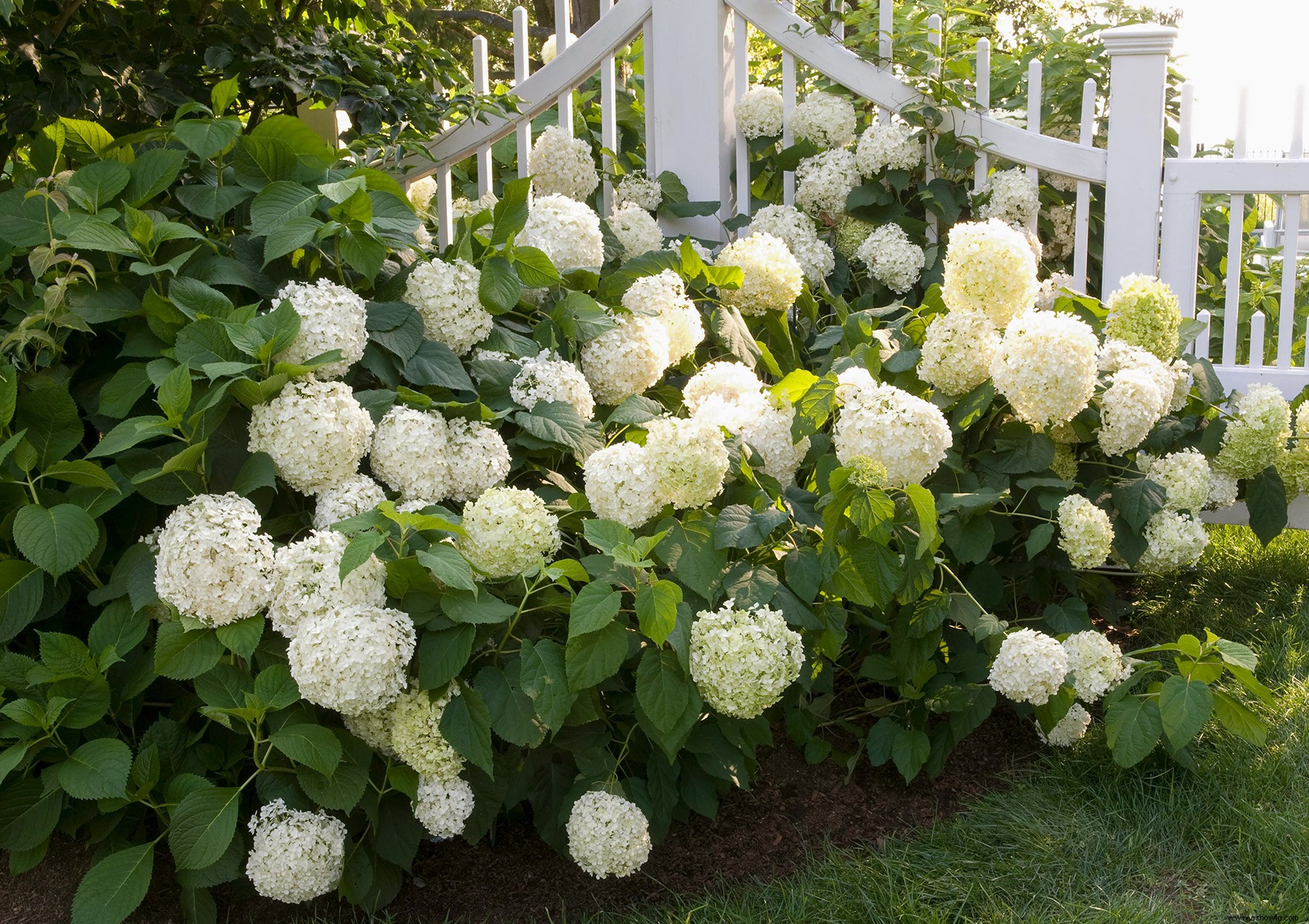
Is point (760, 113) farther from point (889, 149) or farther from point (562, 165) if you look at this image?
point (562, 165)

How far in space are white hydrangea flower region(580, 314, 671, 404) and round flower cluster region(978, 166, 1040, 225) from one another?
61.2 inches

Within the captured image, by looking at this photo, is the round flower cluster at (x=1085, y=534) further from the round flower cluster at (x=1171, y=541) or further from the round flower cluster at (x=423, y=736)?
the round flower cluster at (x=423, y=736)

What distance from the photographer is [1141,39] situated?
Answer: 341 centimetres

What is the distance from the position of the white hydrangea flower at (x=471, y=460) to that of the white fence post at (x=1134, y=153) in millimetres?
2236

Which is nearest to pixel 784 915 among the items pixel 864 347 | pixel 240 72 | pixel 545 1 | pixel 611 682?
pixel 611 682

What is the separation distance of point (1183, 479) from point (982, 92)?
1.56 meters

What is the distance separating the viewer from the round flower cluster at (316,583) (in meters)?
1.97

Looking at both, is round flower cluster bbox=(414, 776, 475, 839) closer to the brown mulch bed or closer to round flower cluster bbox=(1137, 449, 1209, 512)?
the brown mulch bed

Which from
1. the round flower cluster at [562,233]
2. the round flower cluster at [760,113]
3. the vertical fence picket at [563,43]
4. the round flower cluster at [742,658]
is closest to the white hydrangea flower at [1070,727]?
the round flower cluster at [742,658]

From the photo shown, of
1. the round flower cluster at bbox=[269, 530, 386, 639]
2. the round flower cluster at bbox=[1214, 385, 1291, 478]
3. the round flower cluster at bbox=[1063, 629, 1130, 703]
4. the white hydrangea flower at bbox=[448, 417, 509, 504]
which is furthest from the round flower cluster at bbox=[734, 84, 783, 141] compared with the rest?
the round flower cluster at bbox=[269, 530, 386, 639]

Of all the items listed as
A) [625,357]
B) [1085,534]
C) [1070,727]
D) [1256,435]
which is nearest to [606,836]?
[625,357]

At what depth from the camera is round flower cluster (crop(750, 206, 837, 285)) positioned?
3709 millimetres

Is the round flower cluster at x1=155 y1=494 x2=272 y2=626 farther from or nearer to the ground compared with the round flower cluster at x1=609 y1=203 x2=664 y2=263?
nearer to the ground

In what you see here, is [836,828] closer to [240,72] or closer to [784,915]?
[784,915]
